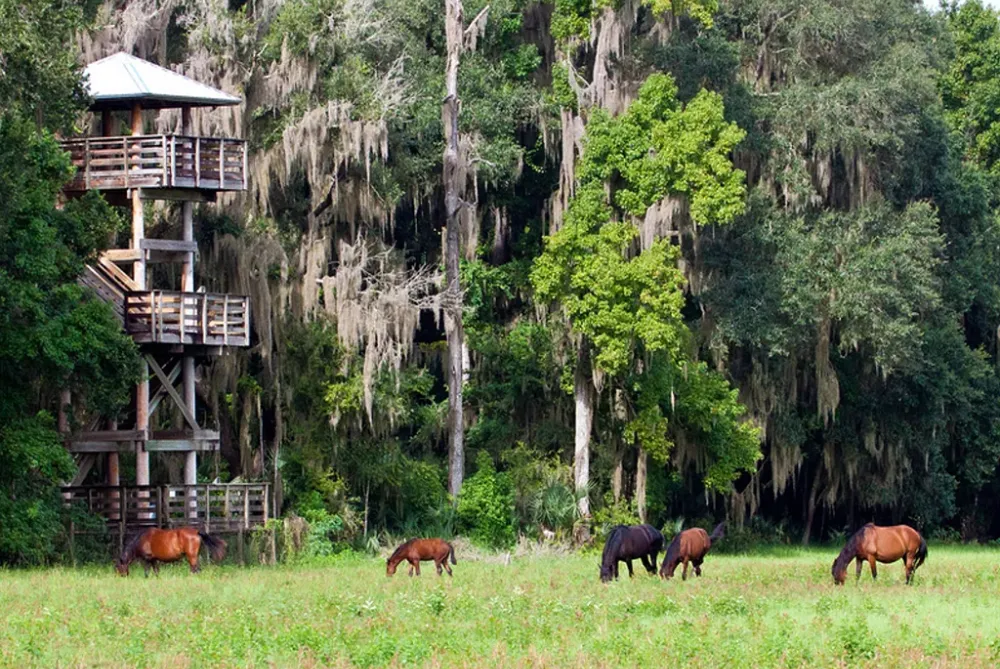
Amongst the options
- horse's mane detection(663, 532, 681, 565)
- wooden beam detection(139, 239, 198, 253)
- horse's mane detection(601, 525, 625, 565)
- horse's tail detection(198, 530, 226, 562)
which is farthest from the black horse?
wooden beam detection(139, 239, 198, 253)

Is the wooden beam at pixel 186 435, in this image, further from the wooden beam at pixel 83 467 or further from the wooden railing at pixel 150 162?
the wooden railing at pixel 150 162

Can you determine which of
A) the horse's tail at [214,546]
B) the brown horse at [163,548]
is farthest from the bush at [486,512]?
the brown horse at [163,548]

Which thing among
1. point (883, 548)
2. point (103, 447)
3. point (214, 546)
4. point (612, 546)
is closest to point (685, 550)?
point (612, 546)

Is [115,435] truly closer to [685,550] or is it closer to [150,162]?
[150,162]

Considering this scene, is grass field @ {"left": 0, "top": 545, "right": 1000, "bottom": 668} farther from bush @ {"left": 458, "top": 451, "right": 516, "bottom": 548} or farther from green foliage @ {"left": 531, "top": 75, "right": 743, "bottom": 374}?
green foliage @ {"left": 531, "top": 75, "right": 743, "bottom": 374}

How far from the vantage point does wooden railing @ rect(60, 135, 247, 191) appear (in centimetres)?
Result: 3916

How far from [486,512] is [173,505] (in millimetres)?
8866

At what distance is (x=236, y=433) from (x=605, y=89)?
12099mm

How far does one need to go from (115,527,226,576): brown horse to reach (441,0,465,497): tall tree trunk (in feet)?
45.8

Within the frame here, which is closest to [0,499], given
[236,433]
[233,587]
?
[233,587]

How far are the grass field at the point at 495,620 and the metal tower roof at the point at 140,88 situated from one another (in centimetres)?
1023

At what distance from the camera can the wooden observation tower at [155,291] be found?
3862 cm

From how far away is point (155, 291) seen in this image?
38.5m

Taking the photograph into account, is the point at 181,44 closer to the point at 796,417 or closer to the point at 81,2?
the point at 81,2
